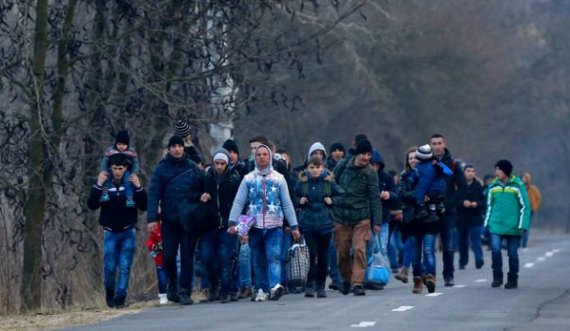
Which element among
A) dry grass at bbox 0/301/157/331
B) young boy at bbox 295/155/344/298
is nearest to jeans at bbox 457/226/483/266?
young boy at bbox 295/155/344/298

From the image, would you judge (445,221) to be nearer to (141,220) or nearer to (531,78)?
(141,220)

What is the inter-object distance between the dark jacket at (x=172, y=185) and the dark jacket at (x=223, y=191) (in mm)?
265

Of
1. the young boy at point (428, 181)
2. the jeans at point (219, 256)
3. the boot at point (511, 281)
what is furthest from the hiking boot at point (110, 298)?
the boot at point (511, 281)

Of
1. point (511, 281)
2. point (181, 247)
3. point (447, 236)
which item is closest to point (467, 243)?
point (511, 281)

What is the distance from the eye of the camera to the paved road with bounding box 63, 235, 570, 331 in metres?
15.2

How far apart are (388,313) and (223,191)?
3.99 m

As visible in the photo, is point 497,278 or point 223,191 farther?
point 497,278

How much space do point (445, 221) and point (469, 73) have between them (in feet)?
112

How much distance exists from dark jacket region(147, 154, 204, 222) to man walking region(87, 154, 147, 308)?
187 millimetres

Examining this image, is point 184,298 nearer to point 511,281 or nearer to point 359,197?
point 359,197

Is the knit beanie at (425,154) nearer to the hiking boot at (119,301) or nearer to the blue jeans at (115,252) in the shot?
the blue jeans at (115,252)

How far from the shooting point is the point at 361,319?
51.6 feet

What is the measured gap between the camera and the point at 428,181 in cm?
1981

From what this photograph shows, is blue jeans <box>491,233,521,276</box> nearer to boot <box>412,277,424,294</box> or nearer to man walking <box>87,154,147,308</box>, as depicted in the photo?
boot <box>412,277,424,294</box>
